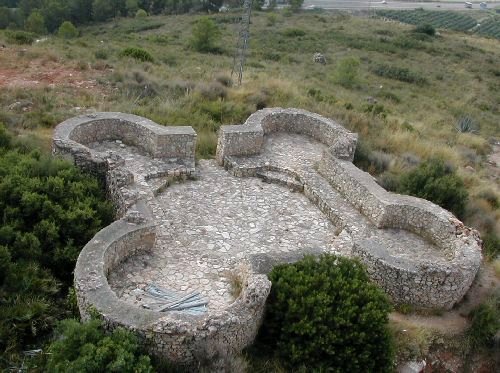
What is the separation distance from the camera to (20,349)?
7.41m

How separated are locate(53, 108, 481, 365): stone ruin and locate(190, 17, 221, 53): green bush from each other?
18.8m

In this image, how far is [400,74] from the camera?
111 ft

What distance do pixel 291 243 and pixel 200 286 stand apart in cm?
261

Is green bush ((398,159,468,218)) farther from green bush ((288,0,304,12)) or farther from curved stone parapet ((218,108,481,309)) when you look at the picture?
green bush ((288,0,304,12))

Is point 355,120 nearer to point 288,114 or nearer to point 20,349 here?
point 288,114

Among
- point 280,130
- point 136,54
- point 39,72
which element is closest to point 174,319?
point 280,130

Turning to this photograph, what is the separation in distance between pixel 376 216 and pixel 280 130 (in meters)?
5.25

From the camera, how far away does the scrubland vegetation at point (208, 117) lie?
8484mm

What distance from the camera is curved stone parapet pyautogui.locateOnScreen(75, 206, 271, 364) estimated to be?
703cm

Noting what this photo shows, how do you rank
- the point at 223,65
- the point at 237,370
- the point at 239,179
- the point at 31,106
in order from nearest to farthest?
the point at 237,370 < the point at 239,179 < the point at 31,106 < the point at 223,65

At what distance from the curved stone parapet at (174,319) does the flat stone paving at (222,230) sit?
0.74 metres

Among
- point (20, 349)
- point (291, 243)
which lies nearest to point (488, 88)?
point (291, 243)

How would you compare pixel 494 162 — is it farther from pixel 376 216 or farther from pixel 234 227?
pixel 234 227

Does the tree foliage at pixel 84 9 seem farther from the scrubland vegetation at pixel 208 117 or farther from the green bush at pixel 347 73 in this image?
the green bush at pixel 347 73
